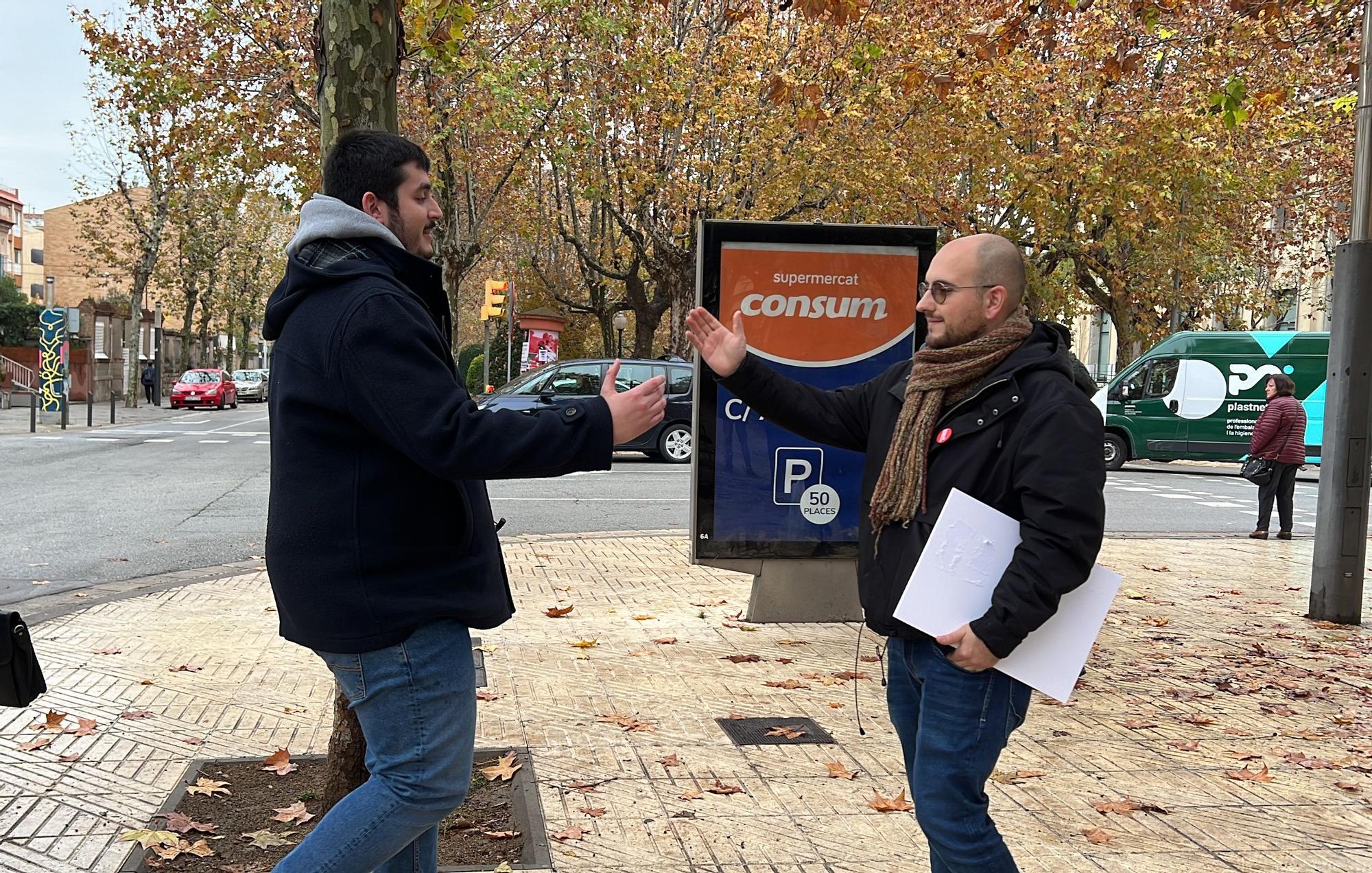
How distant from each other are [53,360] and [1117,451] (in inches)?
976

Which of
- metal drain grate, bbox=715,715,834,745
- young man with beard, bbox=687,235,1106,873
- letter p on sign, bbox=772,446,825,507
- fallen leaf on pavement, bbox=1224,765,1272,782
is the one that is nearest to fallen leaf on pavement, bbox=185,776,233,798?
metal drain grate, bbox=715,715,834,745

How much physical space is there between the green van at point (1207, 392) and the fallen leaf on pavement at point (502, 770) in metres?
20.1

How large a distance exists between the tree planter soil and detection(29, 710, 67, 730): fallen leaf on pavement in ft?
3.38

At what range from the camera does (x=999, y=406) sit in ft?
9.05

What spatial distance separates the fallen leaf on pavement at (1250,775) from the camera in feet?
15.5

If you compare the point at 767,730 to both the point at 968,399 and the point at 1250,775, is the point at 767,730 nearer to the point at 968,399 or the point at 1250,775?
the point at 1250,775

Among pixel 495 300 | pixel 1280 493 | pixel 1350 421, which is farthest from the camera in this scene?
pixel 495 300

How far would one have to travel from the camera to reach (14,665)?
2.63 metres

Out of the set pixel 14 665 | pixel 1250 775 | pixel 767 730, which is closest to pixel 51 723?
pixel 14 665

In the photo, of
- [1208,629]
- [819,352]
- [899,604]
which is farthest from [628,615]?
[899,604]

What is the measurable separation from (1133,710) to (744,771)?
2.24m

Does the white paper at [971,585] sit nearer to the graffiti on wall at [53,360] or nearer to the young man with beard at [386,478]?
the young man with beard at [386,478]

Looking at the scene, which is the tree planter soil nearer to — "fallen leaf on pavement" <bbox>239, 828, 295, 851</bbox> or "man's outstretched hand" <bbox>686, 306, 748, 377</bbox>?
"fallen leaf on pavement" <bbox>239, 828, 295, 851</bbox>

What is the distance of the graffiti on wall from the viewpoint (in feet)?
96.3
